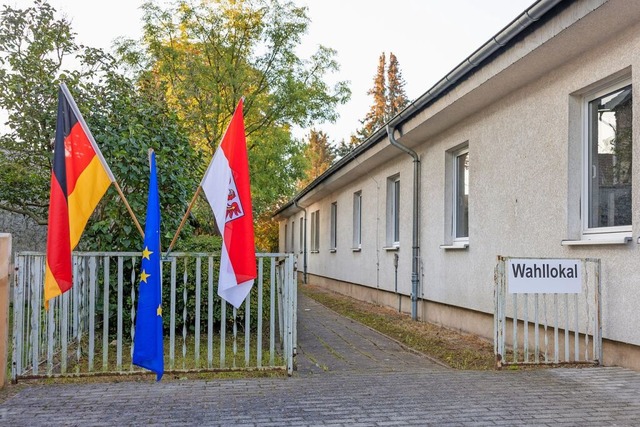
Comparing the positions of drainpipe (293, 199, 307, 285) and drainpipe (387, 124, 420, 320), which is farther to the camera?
drainpipe (293, 199, 307, 285)

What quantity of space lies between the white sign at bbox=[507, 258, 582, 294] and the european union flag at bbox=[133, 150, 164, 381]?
337 cm

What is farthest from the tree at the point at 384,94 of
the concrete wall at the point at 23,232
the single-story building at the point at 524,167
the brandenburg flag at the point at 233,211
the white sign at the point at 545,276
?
the brandenburg flag at the point at 233,211

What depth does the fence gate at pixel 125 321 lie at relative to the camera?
5898 mm

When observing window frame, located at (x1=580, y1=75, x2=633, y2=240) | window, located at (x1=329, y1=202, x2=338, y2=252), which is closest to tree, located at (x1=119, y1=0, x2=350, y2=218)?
window, located at (x1=329, y1=202, x2=338, y2=252)

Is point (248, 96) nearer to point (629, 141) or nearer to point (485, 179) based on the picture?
point (485, 179)

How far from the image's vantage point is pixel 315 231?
27.1m

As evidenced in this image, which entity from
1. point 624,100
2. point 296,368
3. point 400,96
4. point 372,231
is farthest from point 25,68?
point 400,96

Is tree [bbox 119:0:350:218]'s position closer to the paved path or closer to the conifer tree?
the paved path

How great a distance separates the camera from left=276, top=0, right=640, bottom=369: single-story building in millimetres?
6426

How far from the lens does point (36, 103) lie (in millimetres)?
9359

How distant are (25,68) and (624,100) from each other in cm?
791

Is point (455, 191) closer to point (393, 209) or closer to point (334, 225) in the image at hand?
point (393, 209)

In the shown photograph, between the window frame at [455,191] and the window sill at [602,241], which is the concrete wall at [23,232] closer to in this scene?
the window frame at [455,191]

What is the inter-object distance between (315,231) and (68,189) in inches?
857
